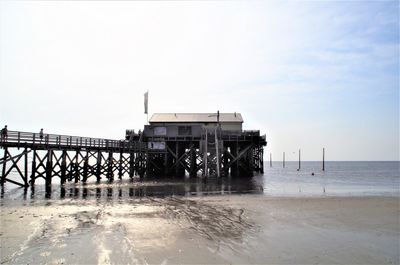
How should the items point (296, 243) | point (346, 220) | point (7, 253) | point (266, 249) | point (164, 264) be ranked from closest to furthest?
point (164, 264)
point (7, 253)
point (266, 249)
point (296, 243)
point (346, 220)

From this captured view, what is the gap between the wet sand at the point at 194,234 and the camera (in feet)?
27.0

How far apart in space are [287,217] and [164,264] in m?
7.56

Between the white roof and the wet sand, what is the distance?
108 ft

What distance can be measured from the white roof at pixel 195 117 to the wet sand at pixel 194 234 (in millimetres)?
32823

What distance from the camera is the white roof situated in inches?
1933

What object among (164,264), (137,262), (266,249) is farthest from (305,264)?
(137,262)

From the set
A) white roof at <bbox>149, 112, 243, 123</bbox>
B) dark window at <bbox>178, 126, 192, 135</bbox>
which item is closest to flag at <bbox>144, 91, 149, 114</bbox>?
white roof at <bbox>149, 112, 243, 123</bbox>

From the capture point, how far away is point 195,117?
50656mm

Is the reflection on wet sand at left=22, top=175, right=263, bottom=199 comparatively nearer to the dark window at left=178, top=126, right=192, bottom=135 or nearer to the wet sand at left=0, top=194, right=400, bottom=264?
the wet sand at left=0, top=194, right=400, bottom=264

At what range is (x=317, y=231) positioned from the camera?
11.3 meters

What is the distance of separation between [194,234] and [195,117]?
4056 cm

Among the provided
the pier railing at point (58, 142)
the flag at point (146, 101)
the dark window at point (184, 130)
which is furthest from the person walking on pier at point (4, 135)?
the dark window at point (184, 130)

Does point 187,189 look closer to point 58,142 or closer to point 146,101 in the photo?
point 58,142

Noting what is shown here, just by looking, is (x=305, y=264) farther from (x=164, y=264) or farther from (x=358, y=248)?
(x=164, y=264)
